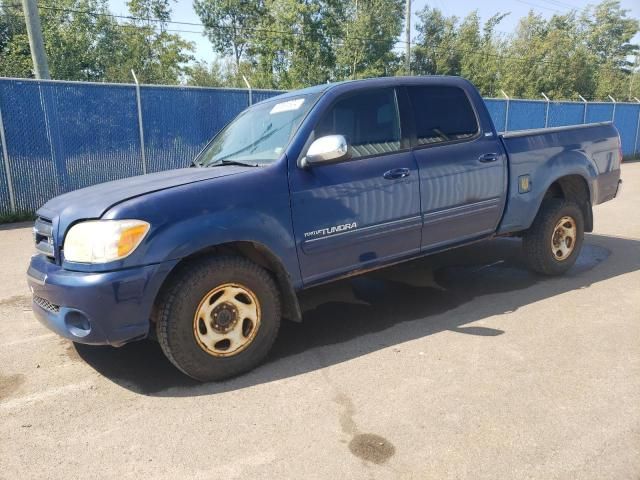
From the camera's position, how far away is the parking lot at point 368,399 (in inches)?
92.5

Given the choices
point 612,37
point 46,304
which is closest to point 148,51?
point 46,304

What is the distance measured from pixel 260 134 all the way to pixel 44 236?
66.7 inches

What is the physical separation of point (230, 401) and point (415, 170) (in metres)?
2.22

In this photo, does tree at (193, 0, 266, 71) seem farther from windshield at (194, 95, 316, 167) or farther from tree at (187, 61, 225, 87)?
windshield at (194, 95, 316, 167)

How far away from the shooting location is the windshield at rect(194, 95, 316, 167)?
11.7 ft

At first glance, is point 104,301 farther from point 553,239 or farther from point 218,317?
point 553,239

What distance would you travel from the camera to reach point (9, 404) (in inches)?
117

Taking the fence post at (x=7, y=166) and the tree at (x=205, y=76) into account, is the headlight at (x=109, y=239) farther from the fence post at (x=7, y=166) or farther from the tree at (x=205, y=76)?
the tree at (x=205, y=76)

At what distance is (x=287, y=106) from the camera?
12.8ft

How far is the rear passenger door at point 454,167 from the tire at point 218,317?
5.12 ft

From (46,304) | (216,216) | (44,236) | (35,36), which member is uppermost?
(35,36)

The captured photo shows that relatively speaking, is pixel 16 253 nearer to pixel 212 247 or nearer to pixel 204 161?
pixel 204 161

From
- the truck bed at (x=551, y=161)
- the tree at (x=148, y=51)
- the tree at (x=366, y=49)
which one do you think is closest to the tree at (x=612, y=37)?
the tree at (x=366, y=49)

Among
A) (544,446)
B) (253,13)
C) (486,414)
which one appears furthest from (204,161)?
(253,13)
